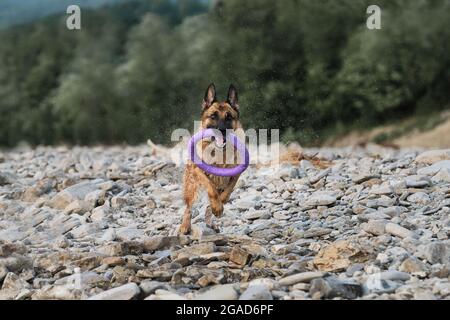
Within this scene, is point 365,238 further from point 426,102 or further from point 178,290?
point 426,102

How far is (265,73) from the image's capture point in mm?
16891

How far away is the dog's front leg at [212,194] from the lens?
21.7 ft

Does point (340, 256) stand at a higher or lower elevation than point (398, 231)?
lower

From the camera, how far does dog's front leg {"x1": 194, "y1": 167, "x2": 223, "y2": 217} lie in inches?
261

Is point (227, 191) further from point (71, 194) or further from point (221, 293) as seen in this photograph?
point (71, 194)

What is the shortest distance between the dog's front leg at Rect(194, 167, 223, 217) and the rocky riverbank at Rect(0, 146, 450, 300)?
209 millimetres

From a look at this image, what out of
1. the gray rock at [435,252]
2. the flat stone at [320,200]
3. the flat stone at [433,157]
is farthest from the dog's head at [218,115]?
the flat stone at [433,157]

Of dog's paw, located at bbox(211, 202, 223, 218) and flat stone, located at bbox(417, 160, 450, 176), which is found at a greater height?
flat stone, located at bbox(417, 160, 450, 176)

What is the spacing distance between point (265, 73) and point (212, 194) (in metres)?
10.5

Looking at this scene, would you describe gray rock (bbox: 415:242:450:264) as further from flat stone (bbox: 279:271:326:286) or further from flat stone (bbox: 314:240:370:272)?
flat stone (bbox: 279:271:326:286)

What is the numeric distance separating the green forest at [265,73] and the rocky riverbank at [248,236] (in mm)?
6655

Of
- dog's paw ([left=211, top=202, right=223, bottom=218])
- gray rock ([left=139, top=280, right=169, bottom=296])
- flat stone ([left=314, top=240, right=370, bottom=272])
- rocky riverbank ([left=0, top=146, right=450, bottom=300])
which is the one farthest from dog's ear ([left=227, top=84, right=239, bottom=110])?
gray rock ([left=139, top=280, right=169, bottom=296])

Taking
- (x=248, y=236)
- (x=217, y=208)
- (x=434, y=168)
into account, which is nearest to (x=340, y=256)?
(x=248, y=236)

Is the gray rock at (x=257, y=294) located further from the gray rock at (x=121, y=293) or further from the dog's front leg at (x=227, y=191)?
the dog's front leg at (x=227, y=191)
